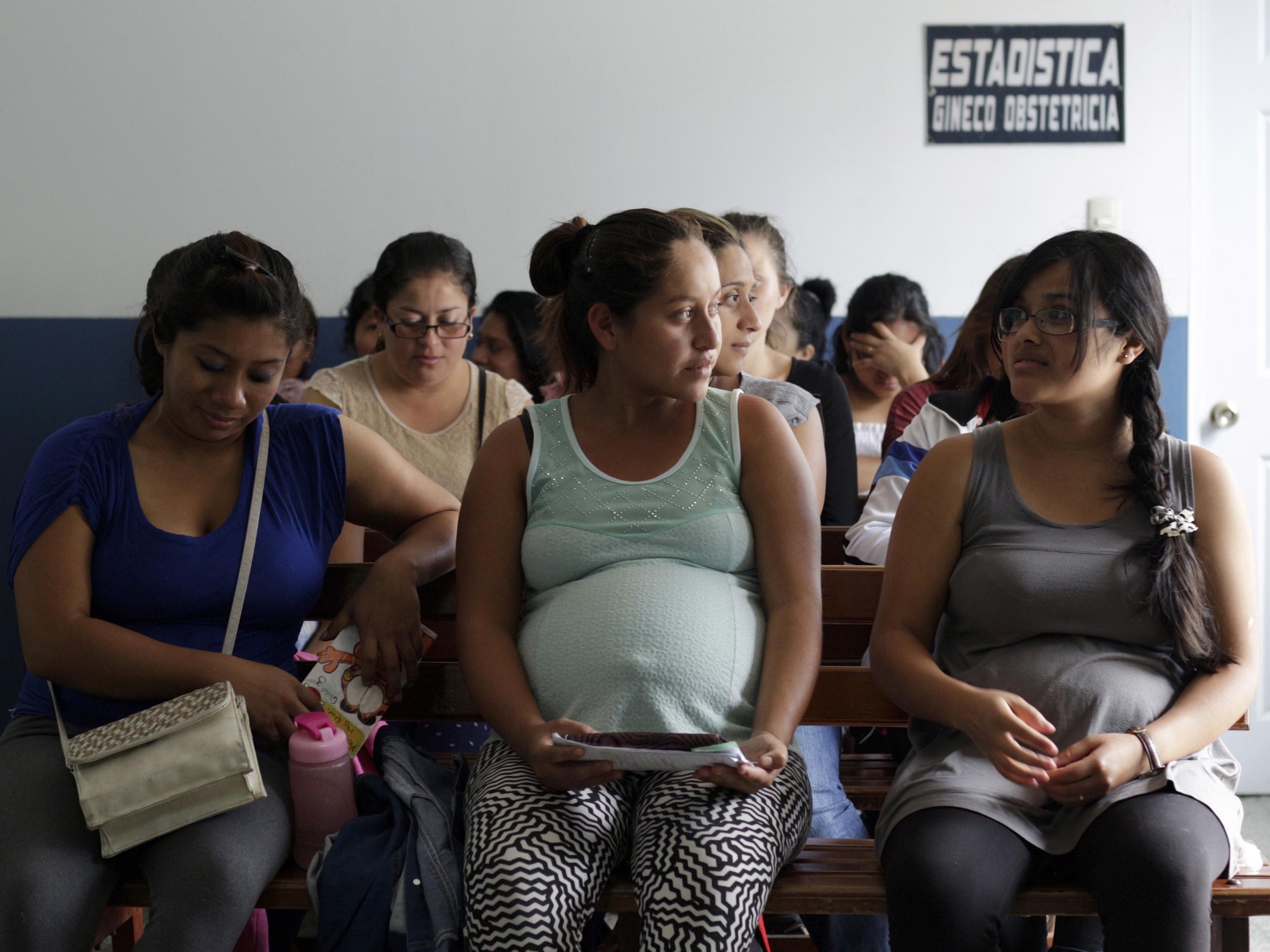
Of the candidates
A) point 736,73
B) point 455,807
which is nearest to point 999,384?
point 455,807

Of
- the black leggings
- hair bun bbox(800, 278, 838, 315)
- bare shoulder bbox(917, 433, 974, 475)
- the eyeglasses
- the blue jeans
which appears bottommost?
the blue jeans

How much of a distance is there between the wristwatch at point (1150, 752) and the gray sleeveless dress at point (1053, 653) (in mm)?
11

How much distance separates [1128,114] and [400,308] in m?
2.51

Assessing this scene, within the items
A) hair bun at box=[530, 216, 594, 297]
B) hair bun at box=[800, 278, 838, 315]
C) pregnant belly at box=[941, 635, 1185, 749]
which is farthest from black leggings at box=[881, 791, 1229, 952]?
hair bun at box=[800, 278, 838, 315]

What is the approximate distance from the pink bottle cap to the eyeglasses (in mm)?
1365

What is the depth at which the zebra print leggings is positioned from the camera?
52.8 inches

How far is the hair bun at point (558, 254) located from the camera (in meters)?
1.89

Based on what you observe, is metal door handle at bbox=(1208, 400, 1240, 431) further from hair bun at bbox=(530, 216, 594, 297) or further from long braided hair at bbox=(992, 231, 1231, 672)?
hair bun at bbox=(530, 216, 594, 297)

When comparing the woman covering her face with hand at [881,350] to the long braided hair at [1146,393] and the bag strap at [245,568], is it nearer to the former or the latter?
the long braided hair at [1146,393]

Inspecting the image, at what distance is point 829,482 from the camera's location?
2752 mm

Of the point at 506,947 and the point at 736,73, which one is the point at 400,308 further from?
the point at 506,947

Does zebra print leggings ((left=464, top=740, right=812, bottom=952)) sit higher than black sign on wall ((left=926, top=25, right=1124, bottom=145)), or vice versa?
black sign on wall ((left=926, top=25, right=1124, bottom=145))

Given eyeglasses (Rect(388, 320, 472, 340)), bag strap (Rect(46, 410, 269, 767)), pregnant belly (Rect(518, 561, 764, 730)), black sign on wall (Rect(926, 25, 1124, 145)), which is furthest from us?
black sign on wall (Rect(926, 25, 1124, 145))

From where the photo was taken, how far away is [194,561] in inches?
66.4
